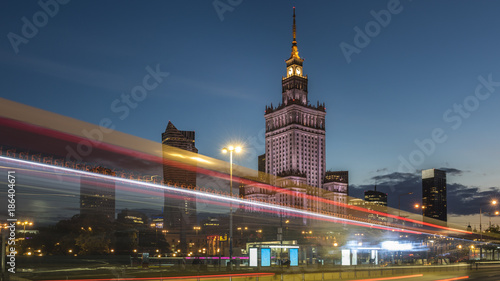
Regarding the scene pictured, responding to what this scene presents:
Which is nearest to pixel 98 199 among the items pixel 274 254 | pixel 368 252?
pixel 274 254

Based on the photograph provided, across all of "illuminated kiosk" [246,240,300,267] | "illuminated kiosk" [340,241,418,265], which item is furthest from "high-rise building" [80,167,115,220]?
"illuminated kiosk" [340,241,418,265]

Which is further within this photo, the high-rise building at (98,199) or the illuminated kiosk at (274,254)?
the high-rise building at (98,199)

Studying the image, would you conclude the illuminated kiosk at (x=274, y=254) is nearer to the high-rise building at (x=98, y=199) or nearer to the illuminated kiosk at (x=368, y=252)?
the illuminated kiosk at (x=368, y=252)

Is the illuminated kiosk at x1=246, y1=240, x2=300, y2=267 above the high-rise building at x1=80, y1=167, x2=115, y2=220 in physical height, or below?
below

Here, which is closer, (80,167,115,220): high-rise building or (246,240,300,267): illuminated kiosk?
(246,240,300,267): illuminated kiosk

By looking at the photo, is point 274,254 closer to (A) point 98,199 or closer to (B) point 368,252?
(B) point 368,252

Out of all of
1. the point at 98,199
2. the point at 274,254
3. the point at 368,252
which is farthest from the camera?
the point at 98,199

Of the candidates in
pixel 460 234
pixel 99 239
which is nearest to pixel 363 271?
pixel 99 239

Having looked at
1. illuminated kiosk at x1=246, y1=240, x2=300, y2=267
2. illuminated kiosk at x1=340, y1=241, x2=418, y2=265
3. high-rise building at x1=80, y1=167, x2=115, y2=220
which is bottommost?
illuminated kiosk at x1=340, y1=241, x2=418, y2=265

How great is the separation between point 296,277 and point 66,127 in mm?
17173

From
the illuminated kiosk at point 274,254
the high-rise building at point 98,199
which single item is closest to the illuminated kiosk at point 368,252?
the illuminated kiosk at point 274,254

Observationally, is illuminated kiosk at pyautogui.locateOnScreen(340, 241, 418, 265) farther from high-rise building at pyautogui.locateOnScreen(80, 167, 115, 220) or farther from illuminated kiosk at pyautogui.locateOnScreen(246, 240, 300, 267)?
high-rise building at pyautogui.locateOnScreen(80, 167, 115, 220)

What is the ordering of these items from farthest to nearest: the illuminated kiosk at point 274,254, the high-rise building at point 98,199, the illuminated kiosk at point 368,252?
1. the high-rise building at point 98,199
2. the illuminated kiosk at point 368,252
3. the illuminated kiosk at point 274,254

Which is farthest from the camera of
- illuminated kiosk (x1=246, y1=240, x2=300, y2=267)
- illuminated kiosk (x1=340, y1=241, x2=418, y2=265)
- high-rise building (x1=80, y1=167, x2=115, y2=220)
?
high-rise building (x1=80, y1=167, x2=115, y2=220)
